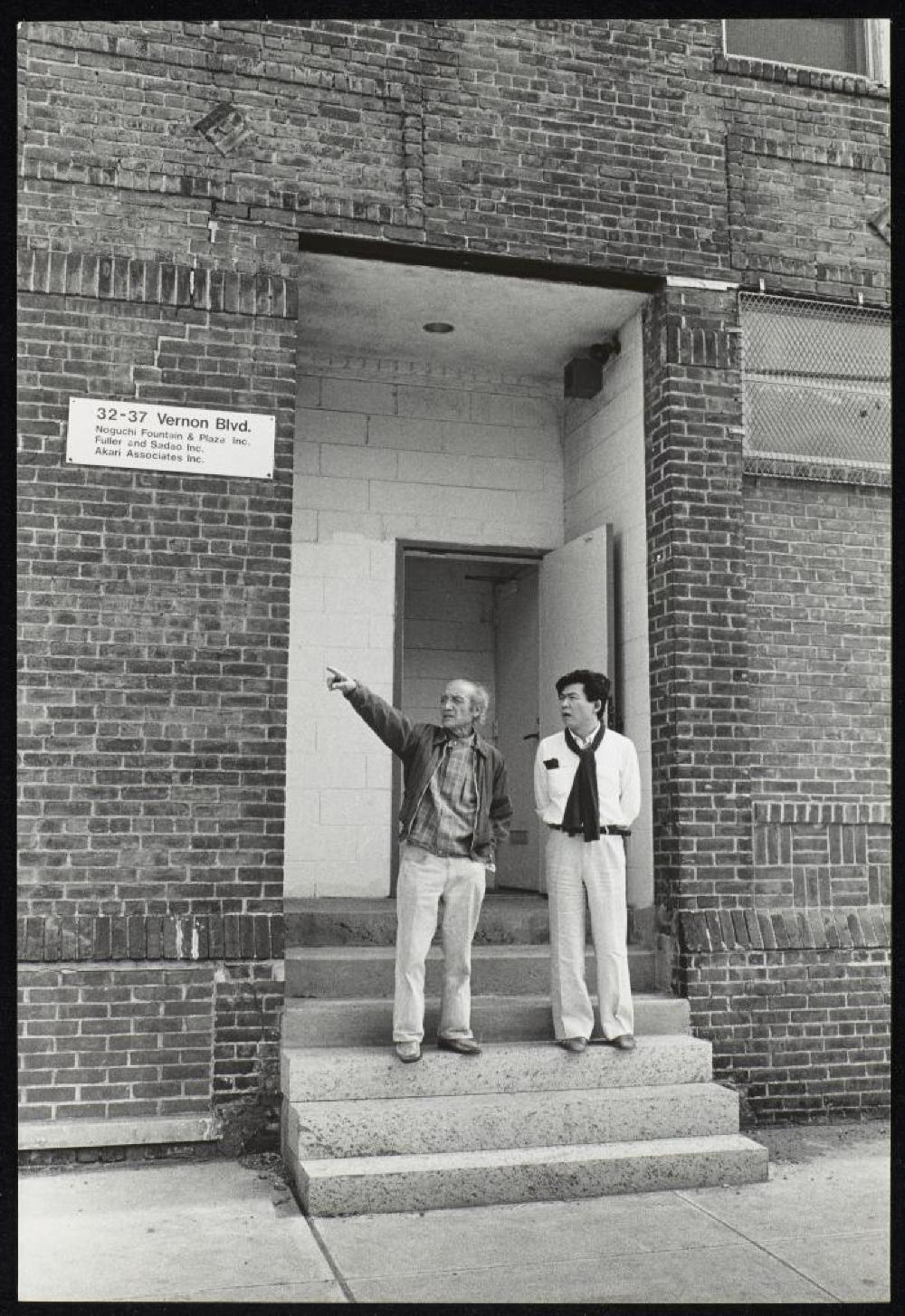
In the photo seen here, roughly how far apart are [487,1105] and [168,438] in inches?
147

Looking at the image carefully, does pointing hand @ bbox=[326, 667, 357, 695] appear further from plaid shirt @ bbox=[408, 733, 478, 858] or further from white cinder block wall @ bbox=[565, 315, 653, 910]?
white cinder block wall @ bbox=[565, 315, 653, 910]

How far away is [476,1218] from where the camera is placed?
5273 millimetres

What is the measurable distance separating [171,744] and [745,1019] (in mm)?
3553

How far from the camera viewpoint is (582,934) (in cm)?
625

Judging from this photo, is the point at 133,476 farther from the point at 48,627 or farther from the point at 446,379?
the point at 446,379

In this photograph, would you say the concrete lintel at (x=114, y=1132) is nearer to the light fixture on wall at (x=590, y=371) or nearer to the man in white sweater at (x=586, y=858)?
the man in white sweater at (x=586, y=858)

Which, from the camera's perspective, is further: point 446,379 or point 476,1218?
point 446,379

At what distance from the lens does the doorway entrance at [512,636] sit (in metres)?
8.14

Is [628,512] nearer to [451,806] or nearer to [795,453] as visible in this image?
[795,453]

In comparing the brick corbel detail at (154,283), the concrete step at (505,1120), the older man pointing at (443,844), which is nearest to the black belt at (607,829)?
the older man pointing at (443,844)

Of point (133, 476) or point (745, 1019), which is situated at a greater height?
point (133, 476)

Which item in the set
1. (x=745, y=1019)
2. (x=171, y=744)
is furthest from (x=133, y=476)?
(x=745, y=1019)

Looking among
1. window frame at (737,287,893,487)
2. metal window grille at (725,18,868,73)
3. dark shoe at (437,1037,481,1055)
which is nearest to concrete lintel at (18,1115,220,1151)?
dark shoe at (437,1037,481,1055)

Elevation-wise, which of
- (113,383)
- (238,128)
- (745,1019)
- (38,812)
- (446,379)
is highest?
(238,128)
